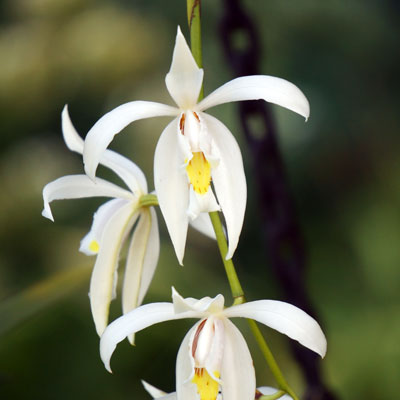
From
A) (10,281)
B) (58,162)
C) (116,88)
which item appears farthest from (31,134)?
(10,281)

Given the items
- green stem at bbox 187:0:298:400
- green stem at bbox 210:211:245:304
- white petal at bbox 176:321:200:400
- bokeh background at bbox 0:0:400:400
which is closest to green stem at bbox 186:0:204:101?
green stem at bbox 187:0:298:400

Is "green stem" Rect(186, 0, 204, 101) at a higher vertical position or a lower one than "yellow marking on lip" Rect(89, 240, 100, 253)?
higher

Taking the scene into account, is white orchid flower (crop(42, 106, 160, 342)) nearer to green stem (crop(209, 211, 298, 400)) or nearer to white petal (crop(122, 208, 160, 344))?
white petal (crop(122, 208, 160, 344))

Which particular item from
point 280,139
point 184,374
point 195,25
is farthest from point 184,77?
point 280,139

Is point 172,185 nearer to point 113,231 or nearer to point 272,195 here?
point 113,231

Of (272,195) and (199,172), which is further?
(272,195)

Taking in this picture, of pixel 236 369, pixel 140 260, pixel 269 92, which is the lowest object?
pixel 236 369

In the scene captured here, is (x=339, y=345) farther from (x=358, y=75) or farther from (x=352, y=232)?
(x=358, y=75)
